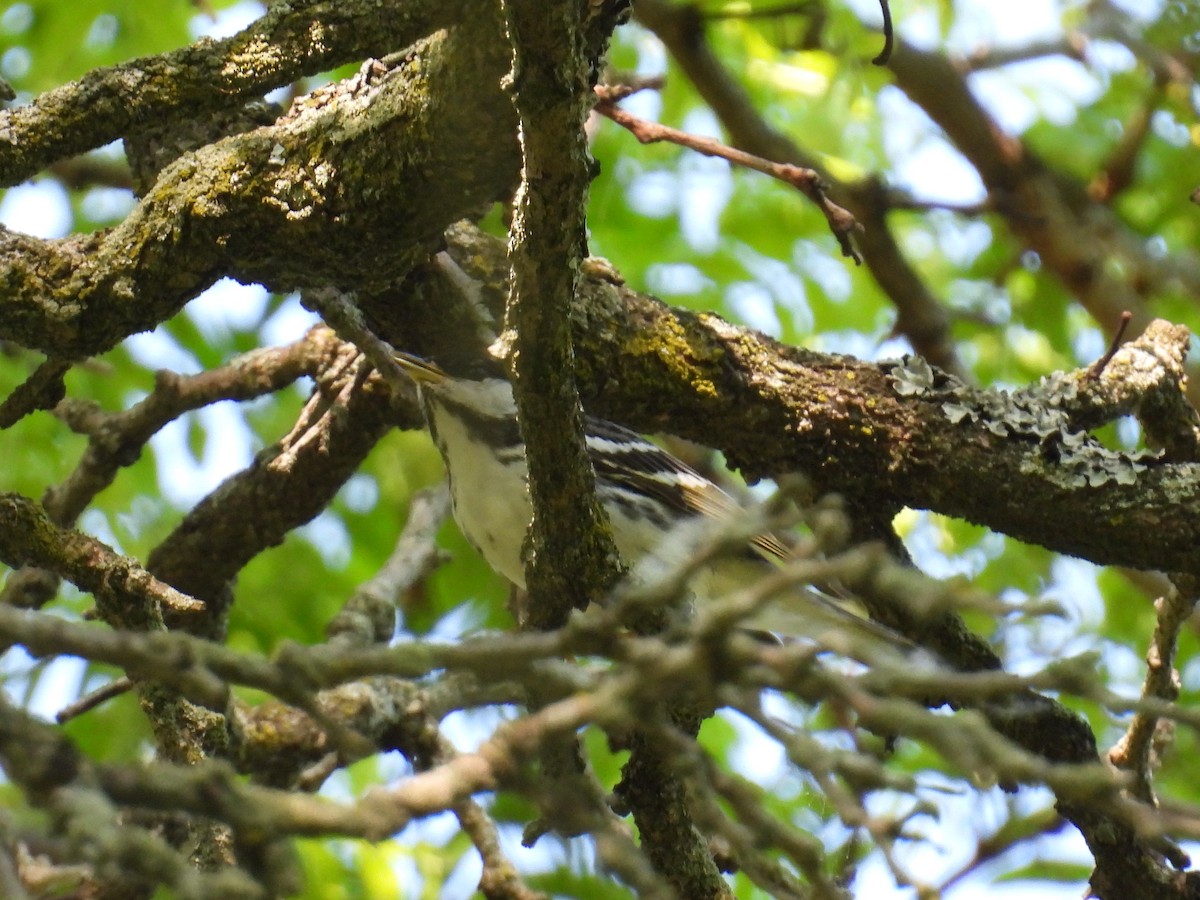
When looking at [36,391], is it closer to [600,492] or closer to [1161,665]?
[600,492]

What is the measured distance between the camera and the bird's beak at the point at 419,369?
3.70 m

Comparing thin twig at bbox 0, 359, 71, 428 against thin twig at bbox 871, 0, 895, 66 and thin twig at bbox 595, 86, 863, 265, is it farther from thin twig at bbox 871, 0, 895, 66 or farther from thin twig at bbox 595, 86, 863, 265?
thin twig at bbox 871, 0, 895, 66

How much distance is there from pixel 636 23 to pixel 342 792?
323 cm

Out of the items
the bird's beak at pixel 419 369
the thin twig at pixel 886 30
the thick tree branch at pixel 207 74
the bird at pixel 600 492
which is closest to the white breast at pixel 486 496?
the bird at pixel 600 492

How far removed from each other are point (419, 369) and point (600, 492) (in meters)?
0.85

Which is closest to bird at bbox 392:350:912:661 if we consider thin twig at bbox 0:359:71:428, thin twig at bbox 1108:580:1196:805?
thin twig at bbox 1108:580:1196:805

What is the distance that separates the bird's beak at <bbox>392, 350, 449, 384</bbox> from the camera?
3703 mm

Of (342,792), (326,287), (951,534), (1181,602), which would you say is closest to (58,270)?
(326,287)

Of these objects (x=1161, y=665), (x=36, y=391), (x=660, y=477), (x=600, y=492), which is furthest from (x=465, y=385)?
(x=1161, y=665)

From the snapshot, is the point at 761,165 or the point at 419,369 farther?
the point at 419,369

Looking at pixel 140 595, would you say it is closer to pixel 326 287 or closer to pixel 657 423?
pixel 326 287

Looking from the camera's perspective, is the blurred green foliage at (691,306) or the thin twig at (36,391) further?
→ the blurred green foliage at (691,306)

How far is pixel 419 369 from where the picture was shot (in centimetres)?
381

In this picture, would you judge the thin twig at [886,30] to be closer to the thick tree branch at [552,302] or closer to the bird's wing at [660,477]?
the thick tree branch at [552,302]
